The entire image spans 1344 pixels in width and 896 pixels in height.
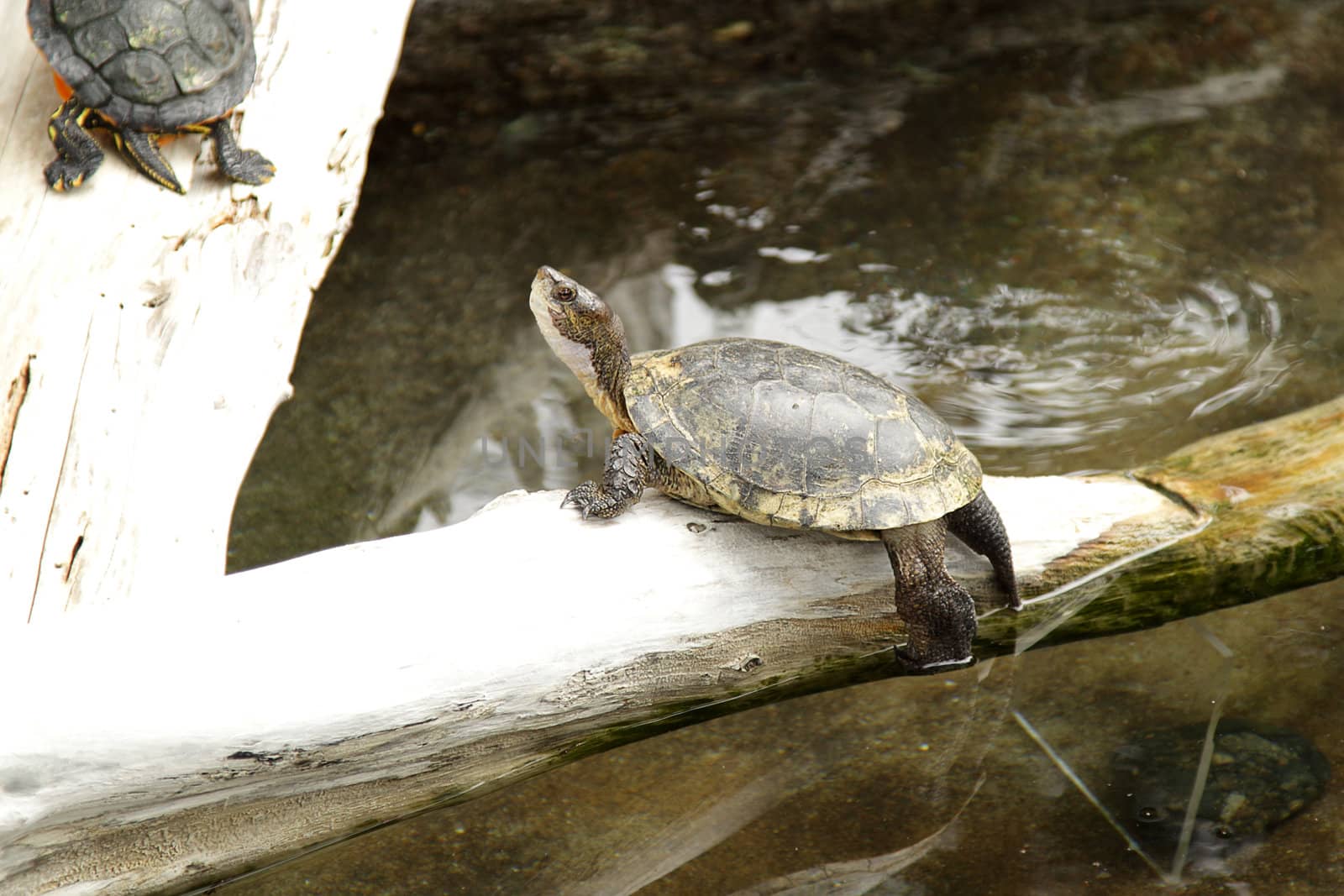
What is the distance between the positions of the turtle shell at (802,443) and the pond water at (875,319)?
2.97 feet

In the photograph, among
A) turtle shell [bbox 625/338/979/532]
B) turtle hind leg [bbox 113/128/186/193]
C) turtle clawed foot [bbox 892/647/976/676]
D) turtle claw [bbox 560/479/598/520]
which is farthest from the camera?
turtle hind leg [bbox 113/128/186/193]

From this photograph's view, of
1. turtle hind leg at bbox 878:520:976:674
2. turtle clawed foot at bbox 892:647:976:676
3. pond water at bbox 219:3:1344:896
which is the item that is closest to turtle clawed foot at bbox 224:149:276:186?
pond water at bbox 219:3:1344:896

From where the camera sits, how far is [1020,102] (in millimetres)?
5492

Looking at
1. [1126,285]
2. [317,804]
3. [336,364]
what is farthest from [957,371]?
[317,804]

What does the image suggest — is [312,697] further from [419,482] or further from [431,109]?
[431,109]

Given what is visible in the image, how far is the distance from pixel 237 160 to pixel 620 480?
5.95 ft

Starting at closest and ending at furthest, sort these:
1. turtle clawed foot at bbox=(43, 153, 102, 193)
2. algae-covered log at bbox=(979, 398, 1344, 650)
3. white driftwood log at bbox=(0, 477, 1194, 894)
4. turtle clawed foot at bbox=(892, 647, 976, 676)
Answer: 1. white driftwood log at bbox=(0, 477, 1194, 894)
2. turtle clawed foot at bbox=(892, 647, 976, 676)
3. algae-covered log at bbox=(979, 398, 1344, 650)
4. turtle clawed foot at bbox=(43, 153, 102, 193)

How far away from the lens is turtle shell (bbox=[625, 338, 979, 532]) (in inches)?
92.7

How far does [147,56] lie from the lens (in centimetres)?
328

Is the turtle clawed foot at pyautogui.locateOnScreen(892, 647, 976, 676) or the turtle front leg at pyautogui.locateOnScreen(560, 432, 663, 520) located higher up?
the turtle front leg at pyautogui.locateOnScreen(560, 432, 663, 520)

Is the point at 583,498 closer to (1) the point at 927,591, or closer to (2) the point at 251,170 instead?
(1) the point at 927,591

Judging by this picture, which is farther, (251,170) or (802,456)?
(251,170)

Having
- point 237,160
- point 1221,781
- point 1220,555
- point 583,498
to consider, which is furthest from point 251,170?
point 1221,781

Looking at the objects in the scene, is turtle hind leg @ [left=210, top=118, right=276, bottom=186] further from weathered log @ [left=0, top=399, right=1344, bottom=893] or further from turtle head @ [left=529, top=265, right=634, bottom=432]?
weathered log @ [left=0, top=399, right=1344, bottom=893]
